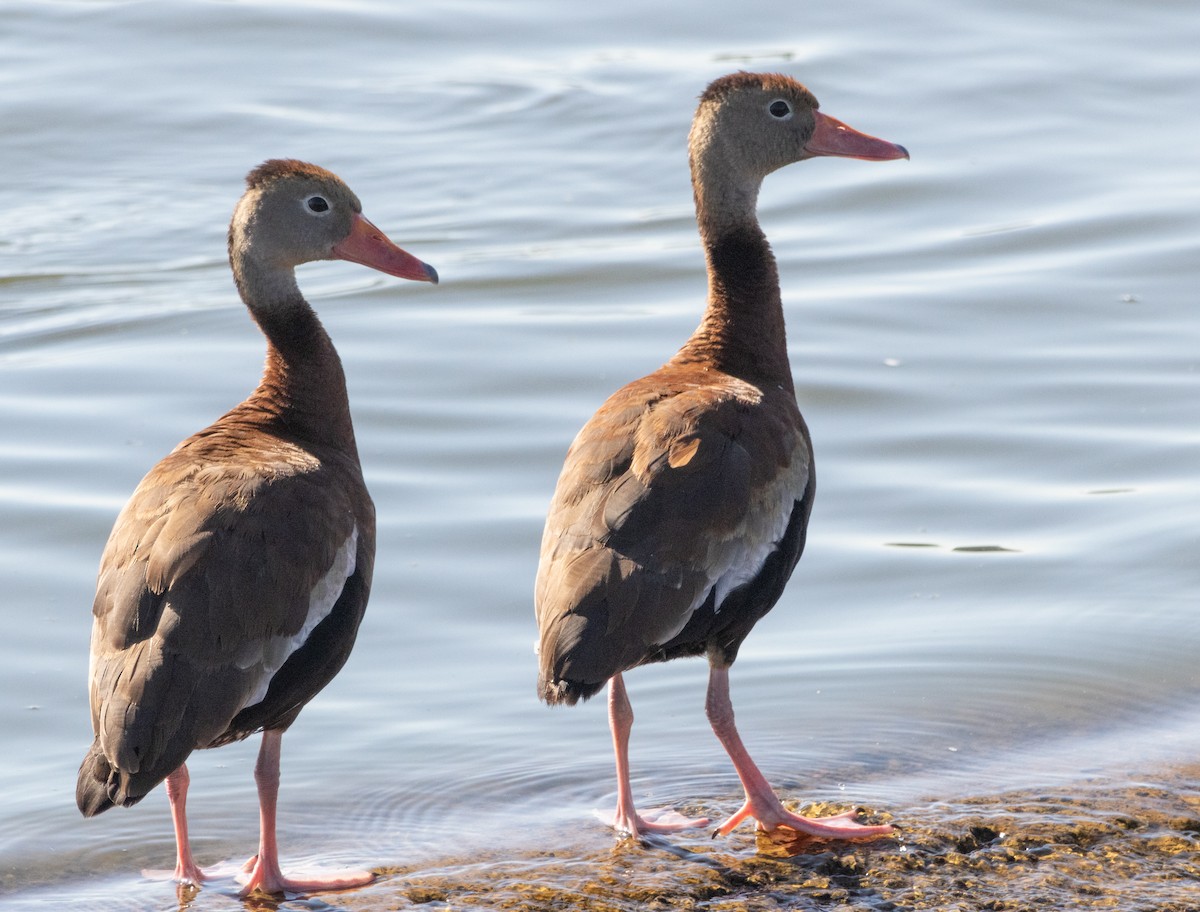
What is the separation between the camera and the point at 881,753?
22.2 feet

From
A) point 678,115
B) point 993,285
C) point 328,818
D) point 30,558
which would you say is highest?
point 678,115

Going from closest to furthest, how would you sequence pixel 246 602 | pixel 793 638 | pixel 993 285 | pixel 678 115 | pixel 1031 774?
pixel 246 602
pixel 1031 774
pixel 793 638
pixel 993 285
pixel 678 115

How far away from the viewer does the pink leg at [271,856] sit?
5586 mm

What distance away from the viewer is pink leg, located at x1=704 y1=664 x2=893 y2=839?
575 cm

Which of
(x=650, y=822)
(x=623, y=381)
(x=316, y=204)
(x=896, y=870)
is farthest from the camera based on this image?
(x=623, y=381)

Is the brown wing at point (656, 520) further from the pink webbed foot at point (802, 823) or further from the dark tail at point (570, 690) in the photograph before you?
the pink webbed foot at point (802, 823)

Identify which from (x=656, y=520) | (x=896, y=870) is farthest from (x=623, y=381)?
(x=896, y=870)

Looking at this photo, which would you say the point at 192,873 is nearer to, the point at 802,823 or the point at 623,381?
the point at 802,823

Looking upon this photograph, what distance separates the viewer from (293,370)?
20.7 feet

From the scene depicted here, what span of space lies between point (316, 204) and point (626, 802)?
224 centimetres

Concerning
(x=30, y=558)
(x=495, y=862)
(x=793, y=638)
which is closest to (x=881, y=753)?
(x=793, y=638)

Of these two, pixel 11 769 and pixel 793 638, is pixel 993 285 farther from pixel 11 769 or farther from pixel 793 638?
pixel 11 769

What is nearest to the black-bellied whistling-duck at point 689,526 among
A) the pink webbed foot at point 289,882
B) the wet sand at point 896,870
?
the wet sand at point 896,870

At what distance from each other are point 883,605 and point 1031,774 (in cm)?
174
